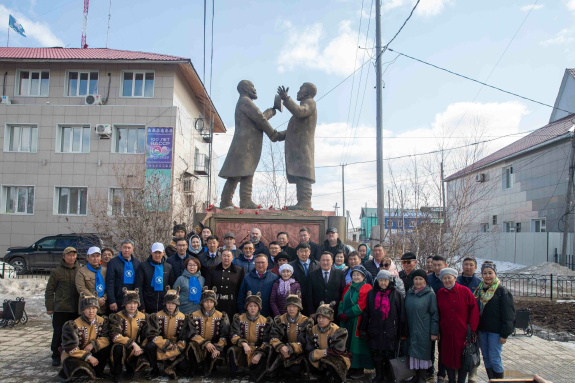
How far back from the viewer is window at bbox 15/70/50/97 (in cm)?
2027

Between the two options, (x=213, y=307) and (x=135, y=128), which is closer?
(x=213, y=307)

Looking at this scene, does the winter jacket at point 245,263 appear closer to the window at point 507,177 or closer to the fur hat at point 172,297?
the fur hat at point 172,297

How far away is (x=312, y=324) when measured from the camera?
4863 mm

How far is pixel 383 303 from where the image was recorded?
15.7ft

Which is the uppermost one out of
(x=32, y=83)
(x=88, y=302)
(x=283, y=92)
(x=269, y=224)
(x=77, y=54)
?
(x=77, y=54)

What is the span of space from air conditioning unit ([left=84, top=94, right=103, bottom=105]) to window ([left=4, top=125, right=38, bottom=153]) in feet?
8.84

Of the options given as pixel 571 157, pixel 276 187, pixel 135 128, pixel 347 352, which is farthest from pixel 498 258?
pixel 347 352

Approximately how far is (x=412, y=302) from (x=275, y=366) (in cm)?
165

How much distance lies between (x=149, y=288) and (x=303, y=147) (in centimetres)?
378

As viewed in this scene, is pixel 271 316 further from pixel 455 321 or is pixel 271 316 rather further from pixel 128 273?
pixel 455 321

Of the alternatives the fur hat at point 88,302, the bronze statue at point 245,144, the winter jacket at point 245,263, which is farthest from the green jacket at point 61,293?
the bronze statue at point 245,144

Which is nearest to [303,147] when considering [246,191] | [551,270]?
[246,191]

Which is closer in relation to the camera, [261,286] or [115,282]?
[261,286]

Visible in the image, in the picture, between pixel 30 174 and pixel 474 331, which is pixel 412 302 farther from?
pixel 30 174
